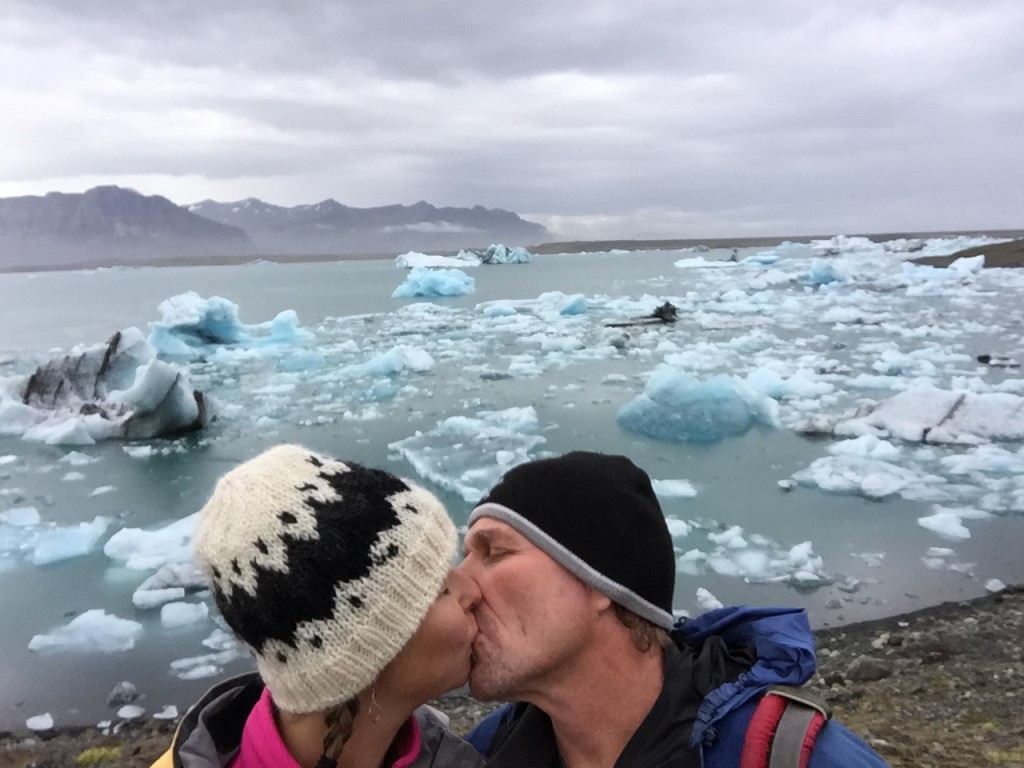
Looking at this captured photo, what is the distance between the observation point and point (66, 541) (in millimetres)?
6715

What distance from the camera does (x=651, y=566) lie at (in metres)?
1.55

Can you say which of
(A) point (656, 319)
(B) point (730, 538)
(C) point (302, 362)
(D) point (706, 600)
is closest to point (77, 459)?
(C) point (302, 362)

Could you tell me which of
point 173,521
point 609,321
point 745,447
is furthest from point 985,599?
point 609,321

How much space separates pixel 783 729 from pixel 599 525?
0.47 metres

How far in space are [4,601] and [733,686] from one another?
6.16m

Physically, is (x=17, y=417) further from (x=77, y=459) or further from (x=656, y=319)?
(x=656, y=319)

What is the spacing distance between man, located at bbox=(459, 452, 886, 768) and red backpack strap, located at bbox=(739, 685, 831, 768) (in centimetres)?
15

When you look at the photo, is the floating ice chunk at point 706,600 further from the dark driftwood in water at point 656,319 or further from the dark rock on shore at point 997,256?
the dark rock on shore at point 997,256

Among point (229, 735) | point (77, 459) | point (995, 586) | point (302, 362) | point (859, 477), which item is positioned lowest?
point (77, 459)

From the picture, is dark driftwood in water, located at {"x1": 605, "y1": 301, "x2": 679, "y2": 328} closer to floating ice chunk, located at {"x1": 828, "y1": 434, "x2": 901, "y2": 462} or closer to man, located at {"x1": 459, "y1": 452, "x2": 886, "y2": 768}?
floating ice chunk, located at {"x1": 828, "y1": 434, "x2": 901, "y2": 462}

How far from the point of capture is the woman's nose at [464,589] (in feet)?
4.80

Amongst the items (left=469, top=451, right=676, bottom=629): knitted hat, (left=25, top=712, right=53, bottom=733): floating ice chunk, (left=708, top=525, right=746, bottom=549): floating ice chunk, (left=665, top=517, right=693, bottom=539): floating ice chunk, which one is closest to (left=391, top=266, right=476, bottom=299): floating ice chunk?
(left=665, top=517, right=693, bottom=539): floating ice chunk

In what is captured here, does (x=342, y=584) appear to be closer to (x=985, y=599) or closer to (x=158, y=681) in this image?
(x=158, y=681)

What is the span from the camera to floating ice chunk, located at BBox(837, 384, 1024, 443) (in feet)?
29.3
